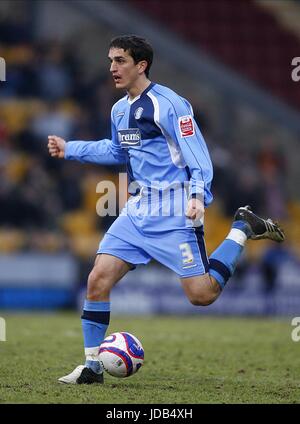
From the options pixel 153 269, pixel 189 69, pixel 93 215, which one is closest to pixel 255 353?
pixel 153 269

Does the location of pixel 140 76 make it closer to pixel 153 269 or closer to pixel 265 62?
pixel 153 269

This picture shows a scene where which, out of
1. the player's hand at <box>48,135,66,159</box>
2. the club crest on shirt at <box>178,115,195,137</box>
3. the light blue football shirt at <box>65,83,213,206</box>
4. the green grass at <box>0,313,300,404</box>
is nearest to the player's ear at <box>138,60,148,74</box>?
the light blue football shirt at <box>65,83,213,206</box>

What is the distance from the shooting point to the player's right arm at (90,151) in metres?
7.40

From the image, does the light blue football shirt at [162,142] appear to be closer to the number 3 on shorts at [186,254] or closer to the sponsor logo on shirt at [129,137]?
the sponsor logo on shirt at [129,137]

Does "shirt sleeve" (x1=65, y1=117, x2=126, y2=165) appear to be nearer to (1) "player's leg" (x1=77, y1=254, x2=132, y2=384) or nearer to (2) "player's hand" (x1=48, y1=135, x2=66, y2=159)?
(2) "player's hand" (x1=48, y1=135, x2=66, y2=159)

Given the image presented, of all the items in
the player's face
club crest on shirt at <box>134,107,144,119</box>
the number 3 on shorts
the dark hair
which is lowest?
the number 3 on shorts

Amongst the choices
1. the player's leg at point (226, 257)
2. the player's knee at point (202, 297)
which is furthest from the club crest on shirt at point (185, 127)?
the player's knee at point (202, 297)

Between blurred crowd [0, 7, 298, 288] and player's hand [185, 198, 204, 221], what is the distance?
783 centimetres

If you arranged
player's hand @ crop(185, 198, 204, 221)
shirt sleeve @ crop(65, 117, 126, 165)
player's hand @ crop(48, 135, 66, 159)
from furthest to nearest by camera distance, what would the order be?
player's hand @ crop(48, 135, 66, 159)
shirt sleeve @ crop(65, 117, 126, 165)
player's hand @ crop(185, 198, 204, 221)

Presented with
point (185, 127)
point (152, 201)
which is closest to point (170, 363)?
point (152, 201)

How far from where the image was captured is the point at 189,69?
18.6m

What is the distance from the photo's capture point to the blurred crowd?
591 inches

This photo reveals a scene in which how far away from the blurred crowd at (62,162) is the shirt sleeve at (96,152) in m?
6.91
